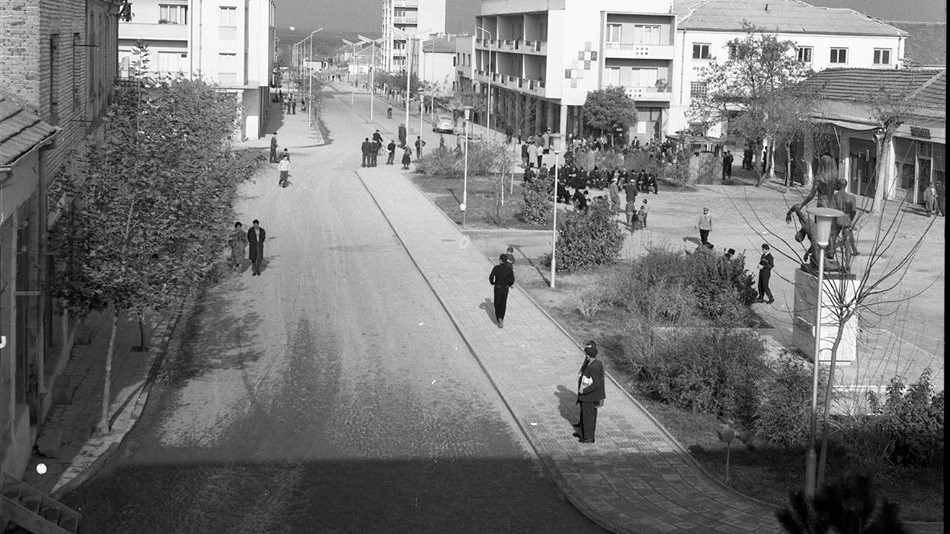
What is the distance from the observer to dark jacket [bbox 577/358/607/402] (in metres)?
14.1

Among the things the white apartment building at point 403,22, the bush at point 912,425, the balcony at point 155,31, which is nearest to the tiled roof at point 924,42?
the balcony at point 155,31

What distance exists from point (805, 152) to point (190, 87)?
2161 cm

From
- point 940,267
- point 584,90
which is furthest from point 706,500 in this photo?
point 584,90

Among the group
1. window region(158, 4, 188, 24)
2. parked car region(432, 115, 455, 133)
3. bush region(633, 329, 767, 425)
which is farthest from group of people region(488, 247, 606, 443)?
parked car region(432, 115, 455, 133)

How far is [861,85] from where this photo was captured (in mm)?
42875

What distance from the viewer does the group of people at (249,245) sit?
2431 centimetres

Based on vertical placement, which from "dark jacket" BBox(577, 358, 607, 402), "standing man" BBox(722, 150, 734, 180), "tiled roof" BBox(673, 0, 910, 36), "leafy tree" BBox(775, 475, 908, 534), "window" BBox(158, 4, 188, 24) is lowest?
"dark jacket" BBox(577, 358, 607, 402)

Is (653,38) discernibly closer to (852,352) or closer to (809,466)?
(852,352)

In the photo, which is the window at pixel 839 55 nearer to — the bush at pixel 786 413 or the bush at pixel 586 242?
the bush at pixel 586 242

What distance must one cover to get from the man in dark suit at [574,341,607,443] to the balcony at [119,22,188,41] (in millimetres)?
48330

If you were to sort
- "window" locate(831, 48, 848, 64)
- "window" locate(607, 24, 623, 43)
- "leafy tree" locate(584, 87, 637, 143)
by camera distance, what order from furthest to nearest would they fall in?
"window" locate(831, 48, 848, 64), "window" locate(607, 24, 623, 43), "leafy tree" locate(584, 87, 637, 143)

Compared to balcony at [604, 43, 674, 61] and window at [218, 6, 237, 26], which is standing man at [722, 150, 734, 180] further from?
window at [218, 6, 237, 26]

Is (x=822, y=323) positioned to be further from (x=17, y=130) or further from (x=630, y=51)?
(x=630, y=51)

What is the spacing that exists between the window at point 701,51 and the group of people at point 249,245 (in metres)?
42.5
